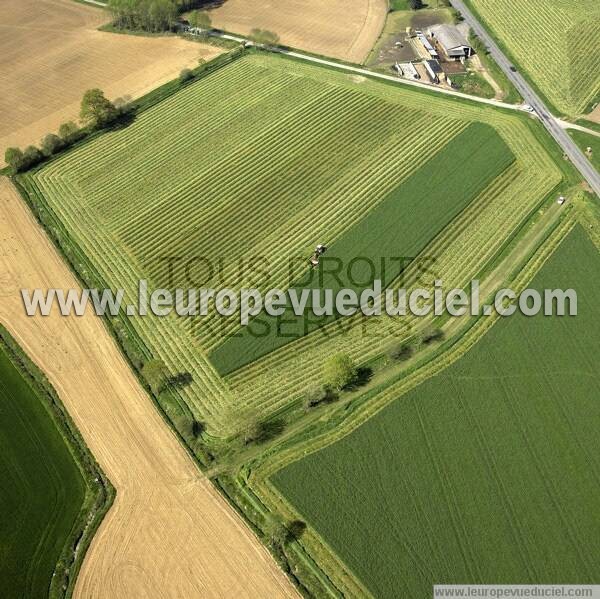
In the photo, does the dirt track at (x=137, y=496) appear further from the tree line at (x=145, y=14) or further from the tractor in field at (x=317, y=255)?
the tree line at (x=145, y=14)

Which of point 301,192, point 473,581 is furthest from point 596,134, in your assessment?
point 473,581

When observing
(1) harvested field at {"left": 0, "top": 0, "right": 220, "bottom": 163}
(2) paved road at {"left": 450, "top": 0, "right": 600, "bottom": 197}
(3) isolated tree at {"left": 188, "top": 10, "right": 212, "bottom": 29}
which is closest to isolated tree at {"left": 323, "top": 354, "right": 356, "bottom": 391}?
(2) paved road at {"left": 450, "top": 0, "right": 600, "bottom": 197}

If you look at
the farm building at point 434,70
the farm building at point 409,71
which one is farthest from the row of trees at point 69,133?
the farm building at point 434,70

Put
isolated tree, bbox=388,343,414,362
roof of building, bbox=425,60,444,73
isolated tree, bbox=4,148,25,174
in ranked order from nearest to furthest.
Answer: isolated tree, bbox=388,343,414,362 → isolated tree, bbox=4,148,25,174 → roof of building, bbox=425,60,444,73

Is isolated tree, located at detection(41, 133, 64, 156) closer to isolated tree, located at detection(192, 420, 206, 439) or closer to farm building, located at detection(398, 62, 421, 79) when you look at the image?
isolated tree, located at detection(192, 420, 206, 439)

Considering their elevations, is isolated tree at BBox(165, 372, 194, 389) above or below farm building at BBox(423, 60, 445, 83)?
below

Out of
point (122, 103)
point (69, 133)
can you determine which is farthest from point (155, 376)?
point (122, 103)

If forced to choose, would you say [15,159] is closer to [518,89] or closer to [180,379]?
[180,379]
